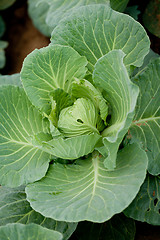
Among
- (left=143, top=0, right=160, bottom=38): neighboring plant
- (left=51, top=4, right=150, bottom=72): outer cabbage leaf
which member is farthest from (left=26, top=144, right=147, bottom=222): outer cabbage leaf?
(left=143, top=0, right=160, bottom=38): neighboring plant

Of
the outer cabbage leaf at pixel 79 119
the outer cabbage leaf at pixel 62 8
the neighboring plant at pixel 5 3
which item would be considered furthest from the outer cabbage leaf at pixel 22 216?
the neighboring plant at pixel 5 3

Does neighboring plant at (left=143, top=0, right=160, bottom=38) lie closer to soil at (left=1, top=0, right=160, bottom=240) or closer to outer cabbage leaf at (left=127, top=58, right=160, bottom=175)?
outer cabbage leaf at (left=127, top=58, right=160, bottom=175)

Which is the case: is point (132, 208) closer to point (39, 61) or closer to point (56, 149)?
point (56, 149)

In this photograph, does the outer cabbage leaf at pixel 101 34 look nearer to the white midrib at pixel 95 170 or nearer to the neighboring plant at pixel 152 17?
the white midrib at pixel 95 170

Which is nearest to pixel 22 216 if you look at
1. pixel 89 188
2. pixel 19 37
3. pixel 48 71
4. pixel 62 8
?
pixel 89 188

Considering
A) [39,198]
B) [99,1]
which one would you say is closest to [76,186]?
[39,198]

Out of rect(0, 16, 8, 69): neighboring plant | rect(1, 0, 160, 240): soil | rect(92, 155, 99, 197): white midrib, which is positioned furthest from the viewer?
rect(1, 0, 160, 240): soil
